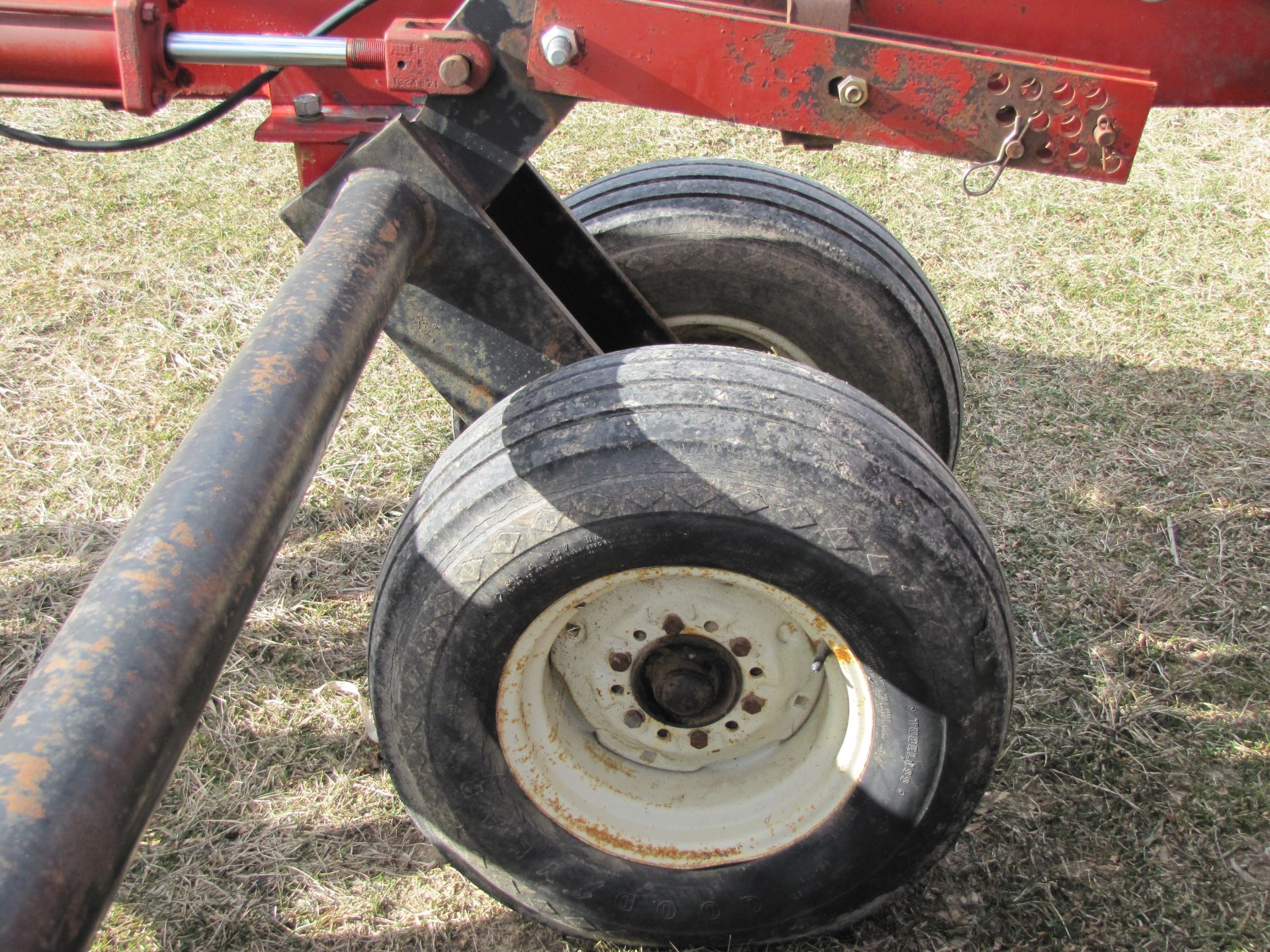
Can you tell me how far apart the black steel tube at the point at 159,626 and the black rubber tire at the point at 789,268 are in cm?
121

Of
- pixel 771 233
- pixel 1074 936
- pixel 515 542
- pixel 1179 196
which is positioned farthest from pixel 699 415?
pixel 1179 196

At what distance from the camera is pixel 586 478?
1.73 m

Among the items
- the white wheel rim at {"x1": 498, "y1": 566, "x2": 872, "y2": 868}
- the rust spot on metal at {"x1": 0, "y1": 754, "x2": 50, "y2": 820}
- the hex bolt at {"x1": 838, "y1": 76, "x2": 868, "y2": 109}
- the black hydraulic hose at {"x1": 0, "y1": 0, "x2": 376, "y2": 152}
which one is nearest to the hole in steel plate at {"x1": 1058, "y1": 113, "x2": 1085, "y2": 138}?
the hex bolt at {"x1": 838, "y1": 76, "x2": 868, "y2": 109}

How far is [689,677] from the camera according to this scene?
6.74ft

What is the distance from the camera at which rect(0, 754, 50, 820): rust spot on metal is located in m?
0.96

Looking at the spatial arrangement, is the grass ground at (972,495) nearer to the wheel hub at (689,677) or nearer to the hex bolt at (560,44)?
the wheel hub at (689,677)

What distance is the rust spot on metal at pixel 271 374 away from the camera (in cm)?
149

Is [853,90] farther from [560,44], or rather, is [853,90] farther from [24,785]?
[24,785]

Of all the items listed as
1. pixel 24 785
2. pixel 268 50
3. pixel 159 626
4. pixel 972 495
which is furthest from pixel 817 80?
pixel 972 495

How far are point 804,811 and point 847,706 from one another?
0.72 ft

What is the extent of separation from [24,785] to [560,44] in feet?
4.67

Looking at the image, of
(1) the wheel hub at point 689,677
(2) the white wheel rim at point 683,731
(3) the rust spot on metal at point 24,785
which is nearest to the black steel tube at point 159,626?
(3) the rust spot on metal at point 24,785

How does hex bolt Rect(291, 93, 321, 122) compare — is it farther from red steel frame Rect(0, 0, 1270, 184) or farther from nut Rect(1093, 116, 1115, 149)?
nut Rect(1093, 116, 1115, 149)

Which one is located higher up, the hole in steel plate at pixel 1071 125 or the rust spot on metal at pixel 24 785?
the hole in steel plate at pixel 1071 125
